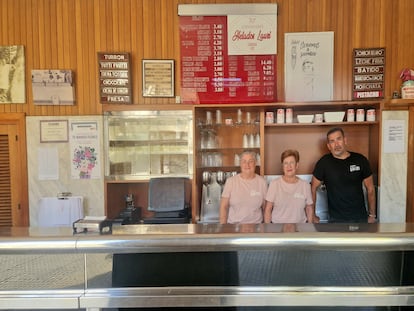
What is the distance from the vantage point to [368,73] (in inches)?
131

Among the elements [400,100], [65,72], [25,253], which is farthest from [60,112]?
[400,100]

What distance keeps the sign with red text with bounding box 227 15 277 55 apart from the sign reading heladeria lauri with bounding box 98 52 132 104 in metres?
1.10

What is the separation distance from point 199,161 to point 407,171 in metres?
2.10

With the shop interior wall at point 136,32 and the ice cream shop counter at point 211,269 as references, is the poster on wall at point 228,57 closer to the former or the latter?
the shop interior wall at point 136,32

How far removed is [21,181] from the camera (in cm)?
349

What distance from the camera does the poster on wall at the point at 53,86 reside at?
11.2 ft

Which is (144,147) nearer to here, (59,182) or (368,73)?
(59,182)

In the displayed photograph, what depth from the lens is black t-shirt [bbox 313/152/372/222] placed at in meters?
3.01

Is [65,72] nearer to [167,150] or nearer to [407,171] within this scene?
[167,150]

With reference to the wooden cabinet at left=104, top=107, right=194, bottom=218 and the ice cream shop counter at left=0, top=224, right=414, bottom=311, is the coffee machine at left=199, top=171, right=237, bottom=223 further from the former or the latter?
the ice cream shop counter at left=0, top=224, right=414, bottom=311

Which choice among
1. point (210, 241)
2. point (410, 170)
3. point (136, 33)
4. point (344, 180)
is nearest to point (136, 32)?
point (136, 33)

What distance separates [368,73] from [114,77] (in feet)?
8.37

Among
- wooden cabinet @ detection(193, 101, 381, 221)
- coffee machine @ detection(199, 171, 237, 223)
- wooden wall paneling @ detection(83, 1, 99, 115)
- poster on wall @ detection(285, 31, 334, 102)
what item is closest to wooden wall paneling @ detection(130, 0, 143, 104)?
wooden wall paneling @ detection(83, 1, 99, 115)

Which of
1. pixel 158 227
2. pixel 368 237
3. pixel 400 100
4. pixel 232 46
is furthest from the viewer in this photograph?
pixel 232 46
